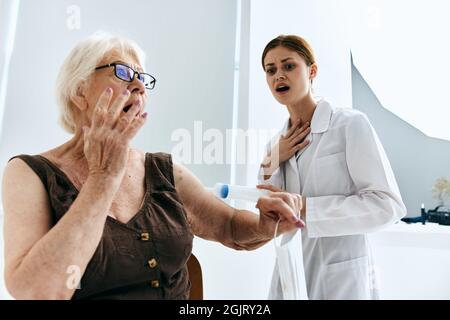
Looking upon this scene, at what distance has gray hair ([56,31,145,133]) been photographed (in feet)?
2.29

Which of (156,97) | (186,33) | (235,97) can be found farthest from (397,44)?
(156,97)

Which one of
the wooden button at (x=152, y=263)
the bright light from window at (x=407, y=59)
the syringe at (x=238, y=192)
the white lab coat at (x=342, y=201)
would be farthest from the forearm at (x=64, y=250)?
the bright light from window at (x=407, y=59)

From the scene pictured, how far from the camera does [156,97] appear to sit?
1.14 metres

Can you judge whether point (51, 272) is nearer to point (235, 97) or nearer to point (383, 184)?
point (383, 184)

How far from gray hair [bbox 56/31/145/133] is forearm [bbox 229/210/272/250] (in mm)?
402

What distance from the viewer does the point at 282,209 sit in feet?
2.09

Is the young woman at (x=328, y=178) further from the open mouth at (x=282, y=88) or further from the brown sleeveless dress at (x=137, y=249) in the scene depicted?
the brown sleeveless dress at (x=137, y=249)

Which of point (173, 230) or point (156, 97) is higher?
point (156, 97)

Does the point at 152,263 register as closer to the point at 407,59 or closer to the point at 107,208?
the point at 107,208

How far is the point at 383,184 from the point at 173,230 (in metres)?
0.41

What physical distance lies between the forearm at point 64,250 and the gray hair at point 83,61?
0.91 feet

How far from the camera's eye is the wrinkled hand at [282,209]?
24.4 inches

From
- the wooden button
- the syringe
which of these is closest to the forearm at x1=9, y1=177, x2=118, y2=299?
the wooden button

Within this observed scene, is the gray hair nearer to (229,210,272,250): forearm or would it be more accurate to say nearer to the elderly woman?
the elderly woman
